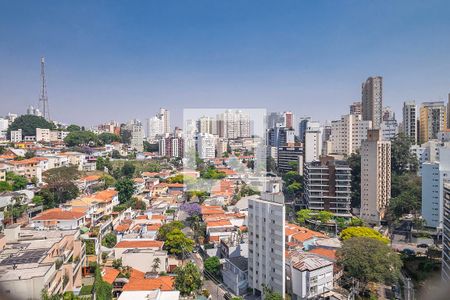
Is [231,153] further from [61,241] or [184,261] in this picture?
[61,241]

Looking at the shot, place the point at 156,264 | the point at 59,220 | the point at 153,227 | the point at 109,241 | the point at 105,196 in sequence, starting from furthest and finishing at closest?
1. the point at 105,196
2. the point at 153,227
3. the point at 109,241
4. the point at 59,220
5. the point at 156,264

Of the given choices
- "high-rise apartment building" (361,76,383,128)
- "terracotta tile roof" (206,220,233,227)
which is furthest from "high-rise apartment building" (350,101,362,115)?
"terracotta tile roof" (206,220,233,227)

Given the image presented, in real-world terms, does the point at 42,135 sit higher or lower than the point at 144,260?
higher

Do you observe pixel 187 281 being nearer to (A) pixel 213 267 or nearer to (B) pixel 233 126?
(A) pixel 213 267

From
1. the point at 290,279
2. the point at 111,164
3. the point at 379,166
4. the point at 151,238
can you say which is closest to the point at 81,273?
the point at 151,238

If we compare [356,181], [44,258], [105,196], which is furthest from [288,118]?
[44,258]

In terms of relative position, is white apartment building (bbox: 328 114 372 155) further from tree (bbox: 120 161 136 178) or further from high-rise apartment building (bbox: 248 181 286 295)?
high-rise apartment building (bbox: 248 181 286 295)

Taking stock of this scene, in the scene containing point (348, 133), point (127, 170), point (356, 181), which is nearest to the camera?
point (356, 181)
